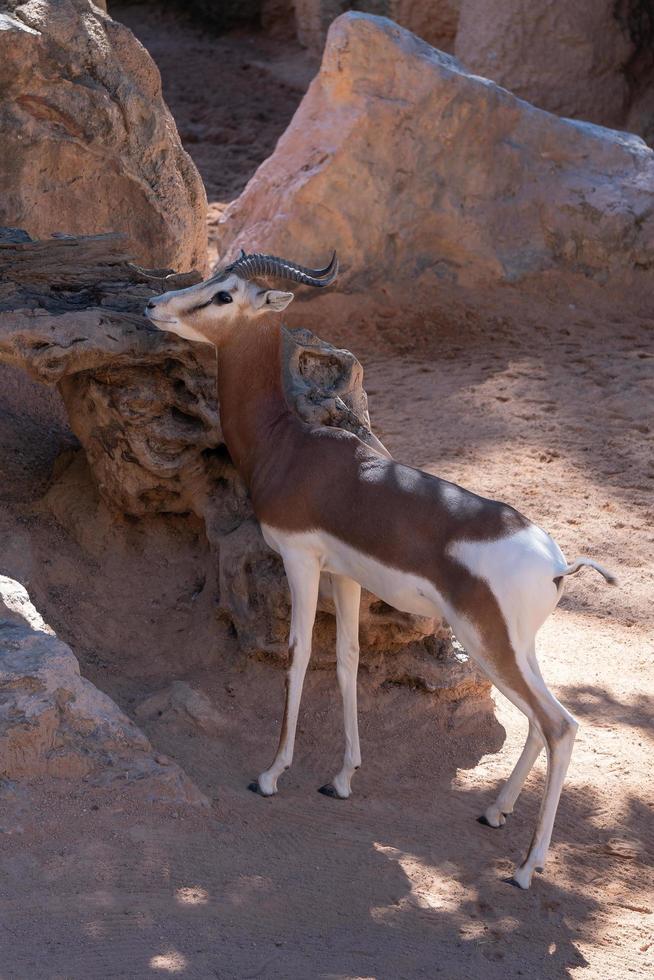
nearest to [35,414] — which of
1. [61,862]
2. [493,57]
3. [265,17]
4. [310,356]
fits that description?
[310,356]

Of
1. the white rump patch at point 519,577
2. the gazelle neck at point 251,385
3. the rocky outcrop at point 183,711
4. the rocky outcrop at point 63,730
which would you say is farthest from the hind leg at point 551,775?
the gazelle neck at point 251,385

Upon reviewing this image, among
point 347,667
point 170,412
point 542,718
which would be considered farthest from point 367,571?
point 170,412

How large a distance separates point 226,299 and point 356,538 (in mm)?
1080

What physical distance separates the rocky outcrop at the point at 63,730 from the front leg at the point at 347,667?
24.1 inches

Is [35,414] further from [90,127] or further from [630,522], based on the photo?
[630,522]

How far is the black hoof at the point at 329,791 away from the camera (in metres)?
4.47

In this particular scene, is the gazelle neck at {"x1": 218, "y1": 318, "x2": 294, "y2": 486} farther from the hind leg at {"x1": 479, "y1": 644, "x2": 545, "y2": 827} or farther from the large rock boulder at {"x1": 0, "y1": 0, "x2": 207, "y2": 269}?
the large rock boulder at {"x1": 0, "y1": 0, "x2": 207, "y2": 269}

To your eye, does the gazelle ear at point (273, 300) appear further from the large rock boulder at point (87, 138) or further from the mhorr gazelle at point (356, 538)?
the large rock boulder at point (87, 138)

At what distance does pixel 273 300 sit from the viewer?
451 centimetres

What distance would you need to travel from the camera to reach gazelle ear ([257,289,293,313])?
449cm

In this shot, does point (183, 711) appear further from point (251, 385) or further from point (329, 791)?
point (251, 385)

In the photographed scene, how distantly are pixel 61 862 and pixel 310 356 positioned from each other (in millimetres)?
2501

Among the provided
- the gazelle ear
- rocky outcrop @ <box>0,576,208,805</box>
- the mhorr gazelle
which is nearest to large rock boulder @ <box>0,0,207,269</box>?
the mhorr gazelle

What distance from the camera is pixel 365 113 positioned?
32.3 feet
